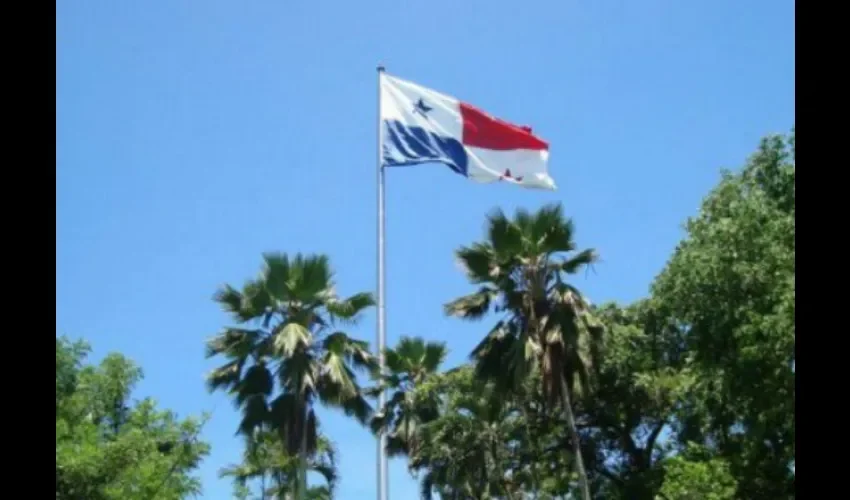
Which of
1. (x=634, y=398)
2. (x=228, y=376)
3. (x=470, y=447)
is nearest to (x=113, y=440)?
(x=228, y=376)

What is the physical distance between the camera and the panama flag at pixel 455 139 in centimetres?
2866

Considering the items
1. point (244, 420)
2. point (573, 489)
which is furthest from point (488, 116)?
→ point (573, 489)

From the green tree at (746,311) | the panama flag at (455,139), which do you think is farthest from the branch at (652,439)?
the panama flag at (455,139)

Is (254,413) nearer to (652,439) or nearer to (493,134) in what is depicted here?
(493,134)

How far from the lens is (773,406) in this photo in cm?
2516

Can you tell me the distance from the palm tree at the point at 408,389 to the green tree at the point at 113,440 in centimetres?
574

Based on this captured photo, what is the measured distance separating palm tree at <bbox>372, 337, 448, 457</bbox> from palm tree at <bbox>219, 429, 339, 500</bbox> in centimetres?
312

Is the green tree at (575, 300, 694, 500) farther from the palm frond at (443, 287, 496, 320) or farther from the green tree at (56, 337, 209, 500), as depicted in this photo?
the green tree at (56, 337, 209, 500)

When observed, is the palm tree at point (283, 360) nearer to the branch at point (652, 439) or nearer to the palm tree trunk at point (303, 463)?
the palm tree trunk at point (303, 463)

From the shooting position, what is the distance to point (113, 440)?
98.4ft

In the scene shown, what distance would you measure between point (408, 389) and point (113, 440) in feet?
28.6
